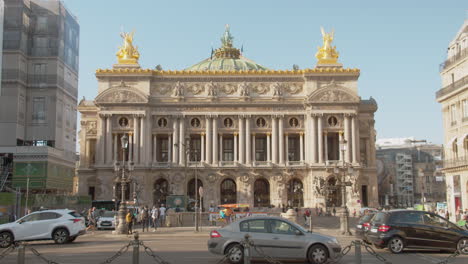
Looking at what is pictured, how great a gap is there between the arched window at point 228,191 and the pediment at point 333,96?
15335 mm

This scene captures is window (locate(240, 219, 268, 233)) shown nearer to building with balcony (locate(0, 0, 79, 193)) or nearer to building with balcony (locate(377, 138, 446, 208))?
building with balcony (locate(0, 0, 79, 193))

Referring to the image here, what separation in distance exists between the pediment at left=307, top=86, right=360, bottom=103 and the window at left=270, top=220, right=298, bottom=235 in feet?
174

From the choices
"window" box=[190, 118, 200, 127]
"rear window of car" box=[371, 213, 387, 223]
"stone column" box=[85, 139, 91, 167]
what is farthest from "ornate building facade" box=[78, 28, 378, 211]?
"rear window of car" box=[371, 213, 387, 223]

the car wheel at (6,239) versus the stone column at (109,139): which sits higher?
the stone column at (109,139)

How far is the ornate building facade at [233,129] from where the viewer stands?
7012 cm

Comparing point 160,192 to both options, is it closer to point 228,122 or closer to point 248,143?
point 228,122

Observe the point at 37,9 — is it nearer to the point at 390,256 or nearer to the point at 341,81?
the point at 341,81

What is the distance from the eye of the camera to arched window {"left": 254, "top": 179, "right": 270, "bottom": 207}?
71750 mm

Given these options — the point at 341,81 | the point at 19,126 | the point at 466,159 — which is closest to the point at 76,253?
the point at 466,159

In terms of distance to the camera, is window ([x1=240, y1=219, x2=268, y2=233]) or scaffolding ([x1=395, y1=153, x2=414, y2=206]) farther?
scaffolding ([x1=395, y1=153, x2=414, y2=206])

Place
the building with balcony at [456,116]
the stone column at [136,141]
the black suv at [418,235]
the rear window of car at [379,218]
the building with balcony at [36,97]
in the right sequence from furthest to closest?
the stone column at [136,141] < the building with balcony at [36,97] < the building with balcony at [456,116] < the rear window of car at [379,218] < the black suv at [418,235]

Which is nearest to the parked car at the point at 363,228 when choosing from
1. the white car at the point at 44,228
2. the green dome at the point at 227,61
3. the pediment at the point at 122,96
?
the white car at the point at 44,228

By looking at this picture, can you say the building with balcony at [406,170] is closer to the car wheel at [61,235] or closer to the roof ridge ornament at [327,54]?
the roof ridge ornament at [327,54]

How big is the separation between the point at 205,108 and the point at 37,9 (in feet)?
81.7
